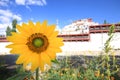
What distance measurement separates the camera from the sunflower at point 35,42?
0.90m

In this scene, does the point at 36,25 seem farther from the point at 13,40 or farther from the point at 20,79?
the point at 20,79

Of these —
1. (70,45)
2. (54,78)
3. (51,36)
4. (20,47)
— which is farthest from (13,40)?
(70,45)

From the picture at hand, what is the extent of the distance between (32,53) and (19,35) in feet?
0.31

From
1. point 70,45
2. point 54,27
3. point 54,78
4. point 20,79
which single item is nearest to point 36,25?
point 54,27

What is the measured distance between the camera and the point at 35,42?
926 mm

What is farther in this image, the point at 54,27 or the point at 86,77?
the point at 86,77

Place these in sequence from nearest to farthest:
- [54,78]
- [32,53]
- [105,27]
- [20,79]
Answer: [20,79]
[32,53]
[54,78]
[105,27]

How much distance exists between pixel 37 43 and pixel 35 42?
0.02 meters

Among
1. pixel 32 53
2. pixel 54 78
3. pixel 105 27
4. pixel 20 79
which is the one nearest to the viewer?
pixel 20 79

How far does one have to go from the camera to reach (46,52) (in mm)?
915

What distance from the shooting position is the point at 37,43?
2.99 ft

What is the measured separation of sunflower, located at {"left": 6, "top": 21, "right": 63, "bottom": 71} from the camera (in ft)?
2.96

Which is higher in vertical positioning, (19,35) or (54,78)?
(19,35)

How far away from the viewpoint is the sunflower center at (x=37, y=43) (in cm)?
93
